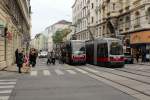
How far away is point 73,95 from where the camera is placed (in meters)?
14.2

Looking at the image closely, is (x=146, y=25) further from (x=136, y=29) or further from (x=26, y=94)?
(x=26, y=94)

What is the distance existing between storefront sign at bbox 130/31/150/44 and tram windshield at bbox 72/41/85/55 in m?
10.1

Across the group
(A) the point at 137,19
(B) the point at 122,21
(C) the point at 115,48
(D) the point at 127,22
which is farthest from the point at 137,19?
(C) the point at 115,48

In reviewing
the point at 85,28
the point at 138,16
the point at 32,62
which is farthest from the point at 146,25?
the point at 85,28

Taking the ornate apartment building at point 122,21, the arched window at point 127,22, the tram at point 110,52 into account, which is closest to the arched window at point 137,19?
the ornate apartment building at point 122,21

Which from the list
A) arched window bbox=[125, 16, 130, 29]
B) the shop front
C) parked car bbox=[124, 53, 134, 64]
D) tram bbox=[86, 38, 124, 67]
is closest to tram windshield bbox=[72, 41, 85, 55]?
tram bbox=[86, 38, 124, 67]

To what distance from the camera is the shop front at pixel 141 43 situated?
46775 mm

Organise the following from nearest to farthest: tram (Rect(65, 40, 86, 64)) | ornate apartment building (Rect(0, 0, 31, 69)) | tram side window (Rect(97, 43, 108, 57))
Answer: ornate apartment building (Rect(0, 0, 31, 69))
tram side window (Rect(97, 43, 108, 57))
tram (Rect(65, 40, 86, 64))

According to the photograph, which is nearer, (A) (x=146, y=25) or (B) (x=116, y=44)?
(B) (x=116, y=44)

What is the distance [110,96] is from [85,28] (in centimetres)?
7763

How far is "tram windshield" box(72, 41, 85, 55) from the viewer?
1628 inches

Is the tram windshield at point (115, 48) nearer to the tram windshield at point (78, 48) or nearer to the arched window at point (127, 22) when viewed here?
the tram windshield at point (78, 48)

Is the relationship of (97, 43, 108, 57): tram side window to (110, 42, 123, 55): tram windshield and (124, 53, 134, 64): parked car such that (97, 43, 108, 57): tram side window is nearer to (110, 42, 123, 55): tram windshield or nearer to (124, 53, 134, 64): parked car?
(110, 42, 123, 55): tram windshield

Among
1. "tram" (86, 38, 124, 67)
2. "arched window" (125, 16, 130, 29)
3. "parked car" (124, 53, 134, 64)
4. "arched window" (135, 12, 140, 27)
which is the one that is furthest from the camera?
"arched window" (125, 16, 130, 29)
